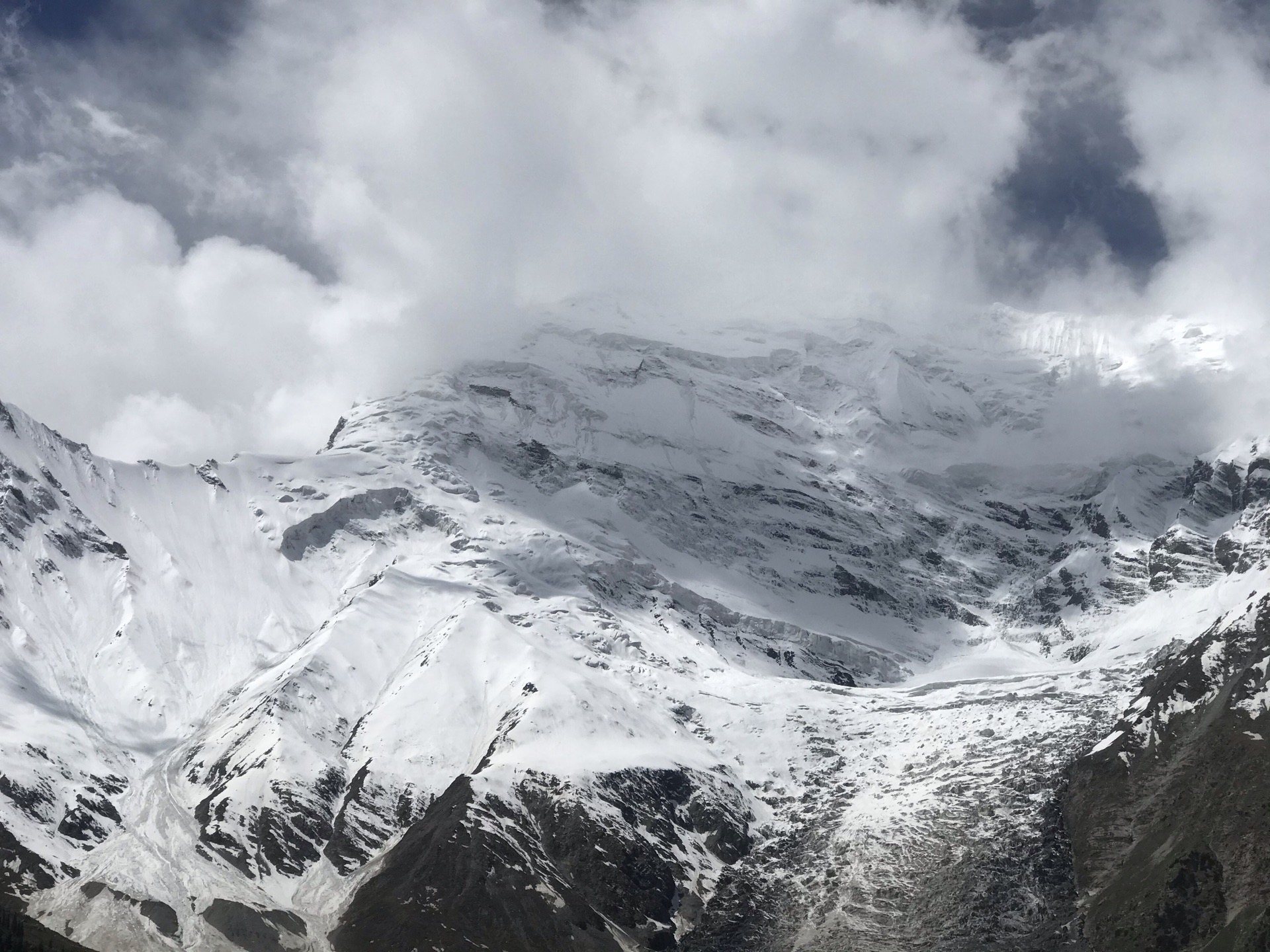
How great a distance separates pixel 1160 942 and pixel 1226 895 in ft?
34.7

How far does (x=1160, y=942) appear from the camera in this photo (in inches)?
7820

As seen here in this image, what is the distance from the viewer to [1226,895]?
199250 millimetres
